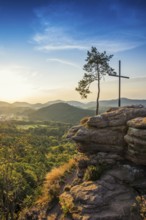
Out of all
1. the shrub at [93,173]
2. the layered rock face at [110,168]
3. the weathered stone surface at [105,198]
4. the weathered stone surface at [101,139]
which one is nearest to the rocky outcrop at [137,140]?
the layered rock face at [110,168]

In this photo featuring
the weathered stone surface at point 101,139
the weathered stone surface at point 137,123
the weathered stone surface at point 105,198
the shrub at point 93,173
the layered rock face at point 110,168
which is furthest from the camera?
the weathered stone surface at point 101,139

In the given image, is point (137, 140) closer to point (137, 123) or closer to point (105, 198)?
point (137, 123)

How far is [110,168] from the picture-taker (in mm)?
23531

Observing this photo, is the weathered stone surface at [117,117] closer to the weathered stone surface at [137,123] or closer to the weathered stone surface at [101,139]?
the weathered stone surface at [101,139]

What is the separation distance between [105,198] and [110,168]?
3812 mm

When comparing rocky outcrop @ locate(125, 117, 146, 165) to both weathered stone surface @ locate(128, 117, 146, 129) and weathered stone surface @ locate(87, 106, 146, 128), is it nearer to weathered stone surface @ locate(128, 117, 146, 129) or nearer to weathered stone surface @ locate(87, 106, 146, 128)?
weathered stone surface @ locate(128, 117, 146, 129)

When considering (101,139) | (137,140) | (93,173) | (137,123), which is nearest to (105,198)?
(93,173)

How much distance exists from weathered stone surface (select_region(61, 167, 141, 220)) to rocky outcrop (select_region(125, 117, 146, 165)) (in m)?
1.52

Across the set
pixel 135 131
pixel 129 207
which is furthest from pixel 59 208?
pixel 135 131

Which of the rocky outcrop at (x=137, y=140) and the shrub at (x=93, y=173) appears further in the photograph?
the shrub at (x=93, y=173)

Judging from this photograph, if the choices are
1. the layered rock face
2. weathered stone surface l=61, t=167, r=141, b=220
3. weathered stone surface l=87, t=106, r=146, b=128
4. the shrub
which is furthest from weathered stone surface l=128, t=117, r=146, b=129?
the shrub

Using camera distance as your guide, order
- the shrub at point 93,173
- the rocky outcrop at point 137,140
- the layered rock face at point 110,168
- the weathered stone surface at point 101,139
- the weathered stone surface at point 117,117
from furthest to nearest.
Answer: the weathered stone surface at point 117,117
the weathered stone surface at point 101,139
the shrub at point 93,173
the rocky outcrop at point 137,140
the layered rock face at point 110,168

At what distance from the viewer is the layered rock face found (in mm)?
19688

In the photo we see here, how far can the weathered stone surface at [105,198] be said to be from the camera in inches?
746
